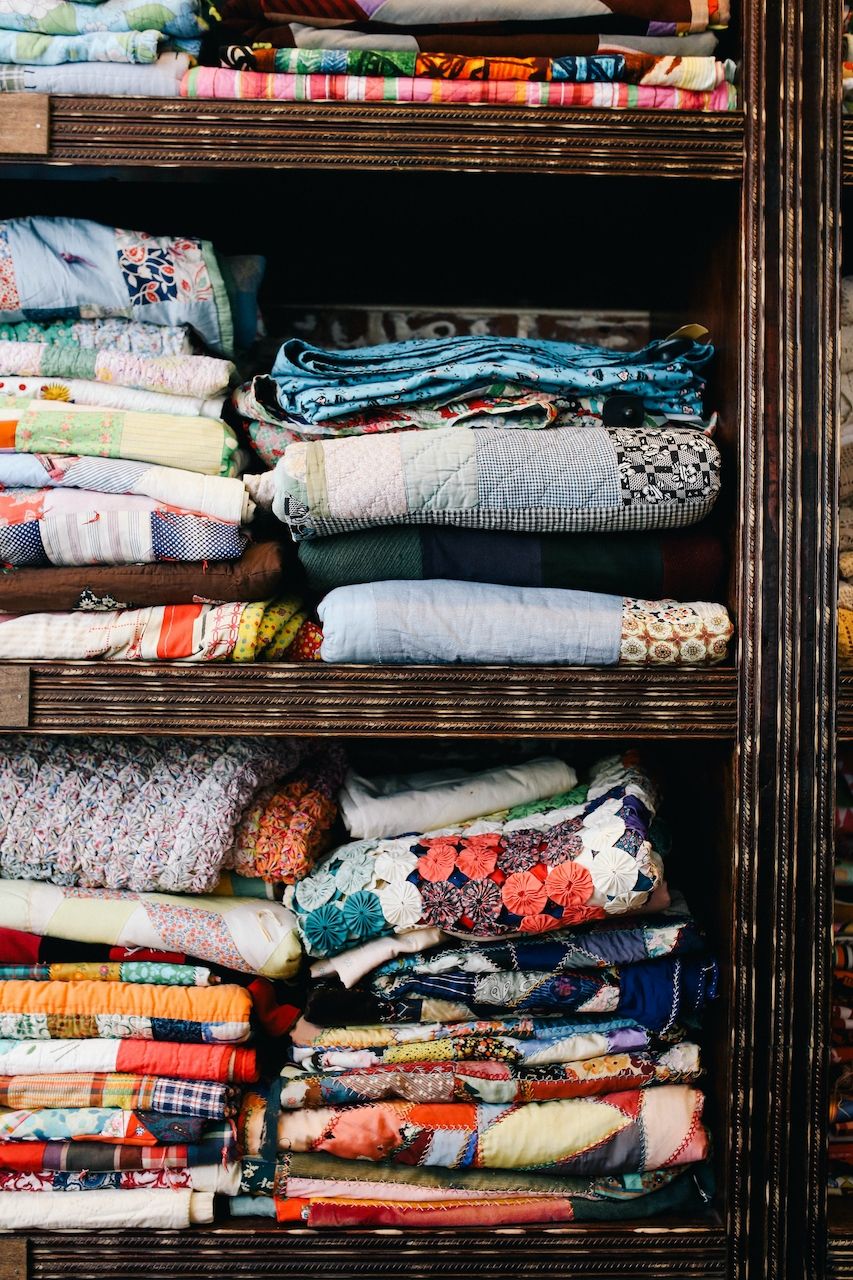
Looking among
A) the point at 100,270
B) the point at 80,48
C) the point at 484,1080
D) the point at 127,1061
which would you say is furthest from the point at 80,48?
the point at 484,1080

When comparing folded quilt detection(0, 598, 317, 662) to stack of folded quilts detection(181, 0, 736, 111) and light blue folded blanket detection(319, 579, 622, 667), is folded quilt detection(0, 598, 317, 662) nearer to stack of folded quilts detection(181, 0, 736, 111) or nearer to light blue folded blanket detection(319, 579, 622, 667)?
light blue folded blanket detection(319, 579, 622, 667)

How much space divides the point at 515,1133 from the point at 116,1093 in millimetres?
438

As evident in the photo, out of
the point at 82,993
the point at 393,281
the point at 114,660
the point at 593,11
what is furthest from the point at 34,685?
the point at 593,11

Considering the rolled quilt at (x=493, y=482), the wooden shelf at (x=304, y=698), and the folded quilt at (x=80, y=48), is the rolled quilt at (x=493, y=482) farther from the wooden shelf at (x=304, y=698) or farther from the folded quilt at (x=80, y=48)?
the folded quilt at (x=80, y=48)

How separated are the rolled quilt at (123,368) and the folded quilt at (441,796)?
52 cm

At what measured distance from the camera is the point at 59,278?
39.6 inches

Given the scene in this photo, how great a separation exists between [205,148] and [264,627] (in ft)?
1.62

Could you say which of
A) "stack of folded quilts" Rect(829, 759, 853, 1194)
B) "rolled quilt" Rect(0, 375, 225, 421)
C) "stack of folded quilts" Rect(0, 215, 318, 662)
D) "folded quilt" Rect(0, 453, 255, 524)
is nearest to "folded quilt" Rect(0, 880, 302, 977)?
"stack of folded quilts" Rect(0, 215, 318, 662)

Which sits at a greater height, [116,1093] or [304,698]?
[304,698]

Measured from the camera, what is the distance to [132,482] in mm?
963

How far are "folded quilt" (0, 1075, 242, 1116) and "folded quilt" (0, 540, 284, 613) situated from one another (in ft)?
1.68

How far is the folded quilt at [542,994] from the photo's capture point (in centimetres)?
101

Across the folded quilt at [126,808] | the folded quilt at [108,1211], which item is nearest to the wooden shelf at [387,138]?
the folded quilt at [126,808]

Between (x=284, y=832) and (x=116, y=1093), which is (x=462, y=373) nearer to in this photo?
(x=284, y=832)
